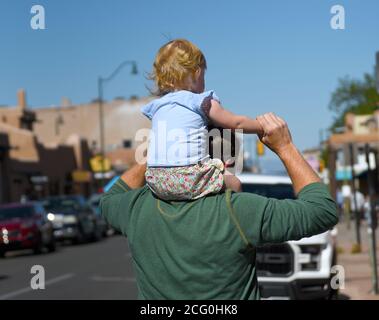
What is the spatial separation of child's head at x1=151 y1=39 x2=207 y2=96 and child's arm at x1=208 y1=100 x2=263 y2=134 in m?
0.14

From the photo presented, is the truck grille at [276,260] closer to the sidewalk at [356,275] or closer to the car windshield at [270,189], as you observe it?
the car windshield at [270,189]

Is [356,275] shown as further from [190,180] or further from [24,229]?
[24,229]

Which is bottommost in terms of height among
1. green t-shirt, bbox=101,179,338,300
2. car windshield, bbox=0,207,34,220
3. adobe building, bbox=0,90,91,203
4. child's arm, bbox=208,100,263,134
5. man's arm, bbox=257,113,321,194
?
adobe building, bbox=0,90,91,203

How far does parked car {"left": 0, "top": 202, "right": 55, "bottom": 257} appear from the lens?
26.1 meters

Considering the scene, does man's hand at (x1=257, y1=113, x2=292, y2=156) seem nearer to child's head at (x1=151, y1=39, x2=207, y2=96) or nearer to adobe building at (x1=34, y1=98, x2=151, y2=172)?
child's head at (x1=151, y1=39, x2=207, y2=96)

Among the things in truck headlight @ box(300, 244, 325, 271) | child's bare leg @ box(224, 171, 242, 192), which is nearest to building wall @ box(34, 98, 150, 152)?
truck headlight @ box(300, 244, 325, 271)

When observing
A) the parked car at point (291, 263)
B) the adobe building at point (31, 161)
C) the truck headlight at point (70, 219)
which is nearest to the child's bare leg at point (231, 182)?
the parked car at point (291, 263)

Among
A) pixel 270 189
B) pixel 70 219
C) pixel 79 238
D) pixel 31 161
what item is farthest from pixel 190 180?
pixel 31 161

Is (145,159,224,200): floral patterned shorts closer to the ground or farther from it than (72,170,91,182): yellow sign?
farther from it

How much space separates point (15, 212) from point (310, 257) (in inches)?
704

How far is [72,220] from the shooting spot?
3238cm

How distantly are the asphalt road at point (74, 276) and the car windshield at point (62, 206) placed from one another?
656 centimetres

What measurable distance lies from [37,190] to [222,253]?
192 ft

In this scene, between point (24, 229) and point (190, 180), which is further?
point (24, 229)
